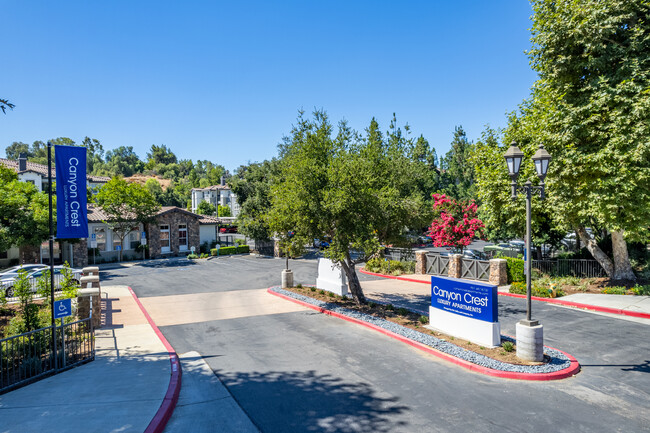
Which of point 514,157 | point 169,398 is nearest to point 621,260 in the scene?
point 514,157

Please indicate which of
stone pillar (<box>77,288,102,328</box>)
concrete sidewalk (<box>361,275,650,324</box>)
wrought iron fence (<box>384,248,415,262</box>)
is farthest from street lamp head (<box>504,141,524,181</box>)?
wrought iron fence (<box>384,248,415,262</box>)

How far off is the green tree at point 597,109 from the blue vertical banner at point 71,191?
1789cm

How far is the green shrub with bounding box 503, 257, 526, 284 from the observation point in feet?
66.8

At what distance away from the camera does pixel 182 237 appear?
40094 mm

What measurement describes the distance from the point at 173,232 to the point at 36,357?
3135 cm

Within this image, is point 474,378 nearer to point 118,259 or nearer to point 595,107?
point 595,107

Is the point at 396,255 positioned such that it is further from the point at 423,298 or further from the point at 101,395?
the point at 101,395

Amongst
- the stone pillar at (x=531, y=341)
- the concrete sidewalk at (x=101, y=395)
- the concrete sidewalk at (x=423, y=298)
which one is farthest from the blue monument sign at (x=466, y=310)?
the concrete sidewalk at (x=101, y=395)

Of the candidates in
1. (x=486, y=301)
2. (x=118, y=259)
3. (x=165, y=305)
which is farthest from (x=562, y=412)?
(x=118, y=259)

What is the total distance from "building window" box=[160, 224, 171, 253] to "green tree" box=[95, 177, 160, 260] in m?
3.31

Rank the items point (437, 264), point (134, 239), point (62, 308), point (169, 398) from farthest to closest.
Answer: point (134, 239) < point (437, 264) < point (62, 308) < point (169, 398)

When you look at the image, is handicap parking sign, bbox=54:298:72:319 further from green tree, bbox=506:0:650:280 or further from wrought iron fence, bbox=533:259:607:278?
wrought iron fence, bbox=533:259:607:278

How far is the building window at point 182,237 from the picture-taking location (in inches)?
1565

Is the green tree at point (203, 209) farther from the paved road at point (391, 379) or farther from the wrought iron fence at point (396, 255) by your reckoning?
the paved road at point (391, 379)
